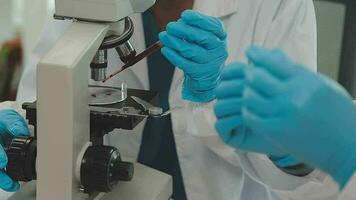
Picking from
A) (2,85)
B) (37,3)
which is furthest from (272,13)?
(2,85)

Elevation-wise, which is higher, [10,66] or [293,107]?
[293,107]

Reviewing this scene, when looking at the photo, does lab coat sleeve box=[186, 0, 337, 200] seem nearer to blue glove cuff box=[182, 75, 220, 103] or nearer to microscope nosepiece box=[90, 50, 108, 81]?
blue glove cuff box=[182, 75, 220, 103]

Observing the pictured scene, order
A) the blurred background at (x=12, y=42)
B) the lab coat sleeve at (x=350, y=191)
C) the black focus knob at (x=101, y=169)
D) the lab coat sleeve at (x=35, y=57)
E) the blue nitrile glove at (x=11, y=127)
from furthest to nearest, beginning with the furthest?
the blurred background at (x=12, y=42) < the lab coat sleeve at (x=35, y=57) < the blue nitrile glove at (x=11, y=127) < the black focus knob at (x=101, y=169) < the lab coat sleeve at (x=350, y=191)

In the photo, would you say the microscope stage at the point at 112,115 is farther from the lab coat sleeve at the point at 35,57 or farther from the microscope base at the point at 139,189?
the lab coat sleeve at the point at 35,57

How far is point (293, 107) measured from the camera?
606 mm

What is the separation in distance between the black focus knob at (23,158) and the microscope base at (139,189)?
0.09 metres

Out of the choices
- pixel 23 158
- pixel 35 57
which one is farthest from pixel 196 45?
pixel 35 57

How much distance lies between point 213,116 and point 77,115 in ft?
1.32

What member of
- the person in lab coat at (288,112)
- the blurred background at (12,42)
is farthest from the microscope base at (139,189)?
the blurred background at (12,42)

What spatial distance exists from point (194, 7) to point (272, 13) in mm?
173

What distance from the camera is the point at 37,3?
8.29 feet

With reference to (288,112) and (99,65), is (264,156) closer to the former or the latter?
(99,65)

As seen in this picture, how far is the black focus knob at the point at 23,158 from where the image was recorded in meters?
0.88

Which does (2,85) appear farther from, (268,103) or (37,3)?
(268,103)
